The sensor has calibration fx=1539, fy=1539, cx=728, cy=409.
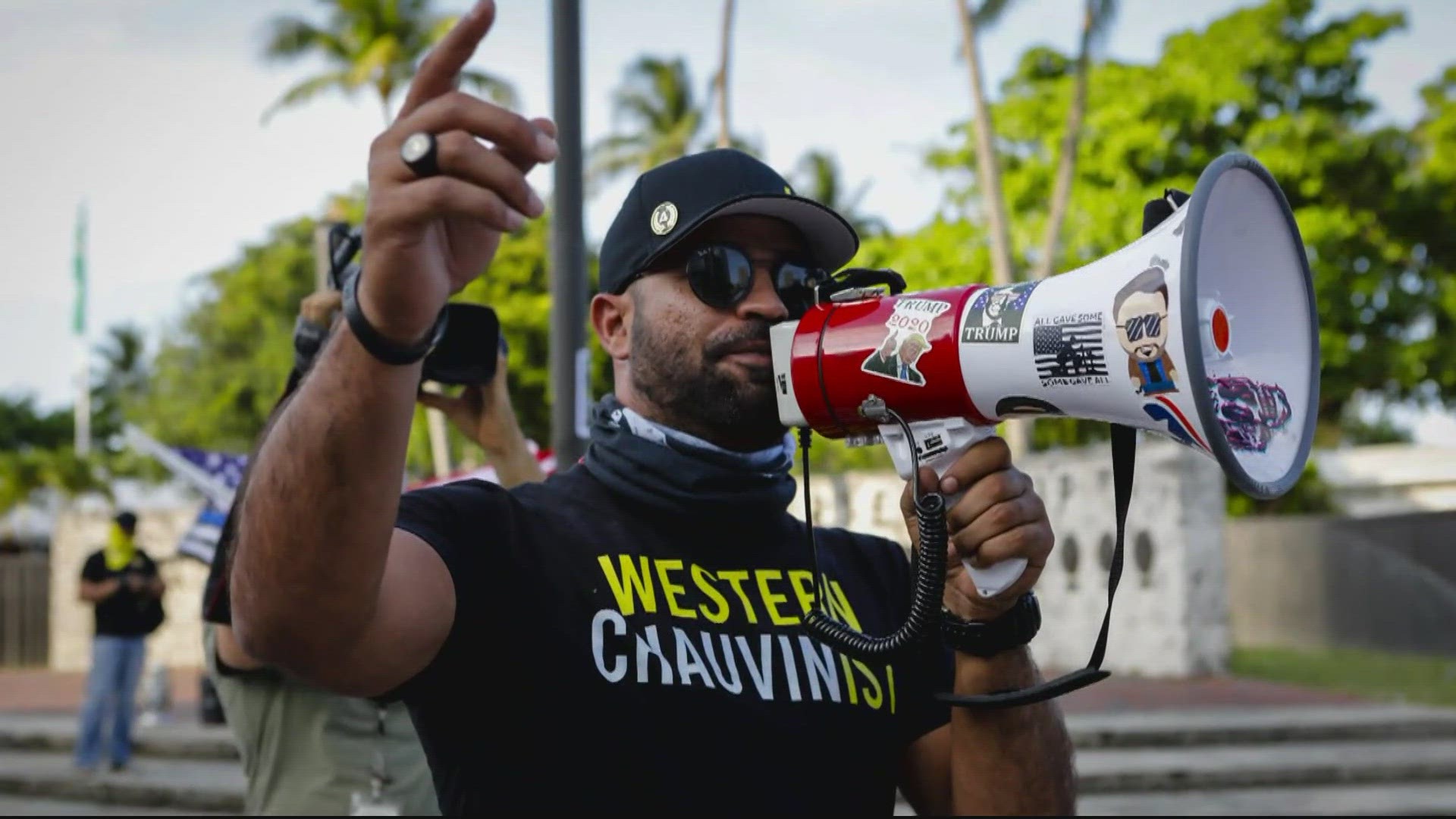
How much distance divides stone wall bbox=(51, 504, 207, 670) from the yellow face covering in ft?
33.6

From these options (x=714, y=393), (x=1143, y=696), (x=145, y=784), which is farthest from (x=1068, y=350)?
(x=1143, y=696)

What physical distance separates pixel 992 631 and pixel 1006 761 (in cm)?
23

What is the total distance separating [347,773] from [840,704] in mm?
2088

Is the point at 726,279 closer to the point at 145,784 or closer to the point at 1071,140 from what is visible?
the point at 145,784

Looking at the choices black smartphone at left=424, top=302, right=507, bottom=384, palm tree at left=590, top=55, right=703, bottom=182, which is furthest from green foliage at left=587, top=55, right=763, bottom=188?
black smartphone at left=424, top=302, right=507, bottom=384

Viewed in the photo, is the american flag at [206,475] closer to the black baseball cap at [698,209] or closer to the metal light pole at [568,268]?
the metal light pole at [568,268]

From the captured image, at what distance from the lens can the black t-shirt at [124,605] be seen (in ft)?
32.8

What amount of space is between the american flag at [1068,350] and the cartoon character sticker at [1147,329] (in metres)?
0.04

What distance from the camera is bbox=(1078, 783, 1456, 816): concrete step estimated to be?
8.77m

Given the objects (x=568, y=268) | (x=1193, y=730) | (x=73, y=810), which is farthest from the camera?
(x=1193, y=730)

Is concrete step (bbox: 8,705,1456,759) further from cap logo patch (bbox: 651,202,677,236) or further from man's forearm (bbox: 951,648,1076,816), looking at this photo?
cap logo patch (bbox: 651,202,677,236)

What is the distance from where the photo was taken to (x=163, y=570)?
67.1 feet

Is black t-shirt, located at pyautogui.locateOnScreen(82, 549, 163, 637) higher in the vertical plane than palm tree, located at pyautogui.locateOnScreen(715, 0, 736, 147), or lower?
lower

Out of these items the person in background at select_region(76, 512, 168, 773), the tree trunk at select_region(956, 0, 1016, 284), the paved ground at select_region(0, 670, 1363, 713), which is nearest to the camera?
the person in background at select_region(76, 512, 168, 773)
